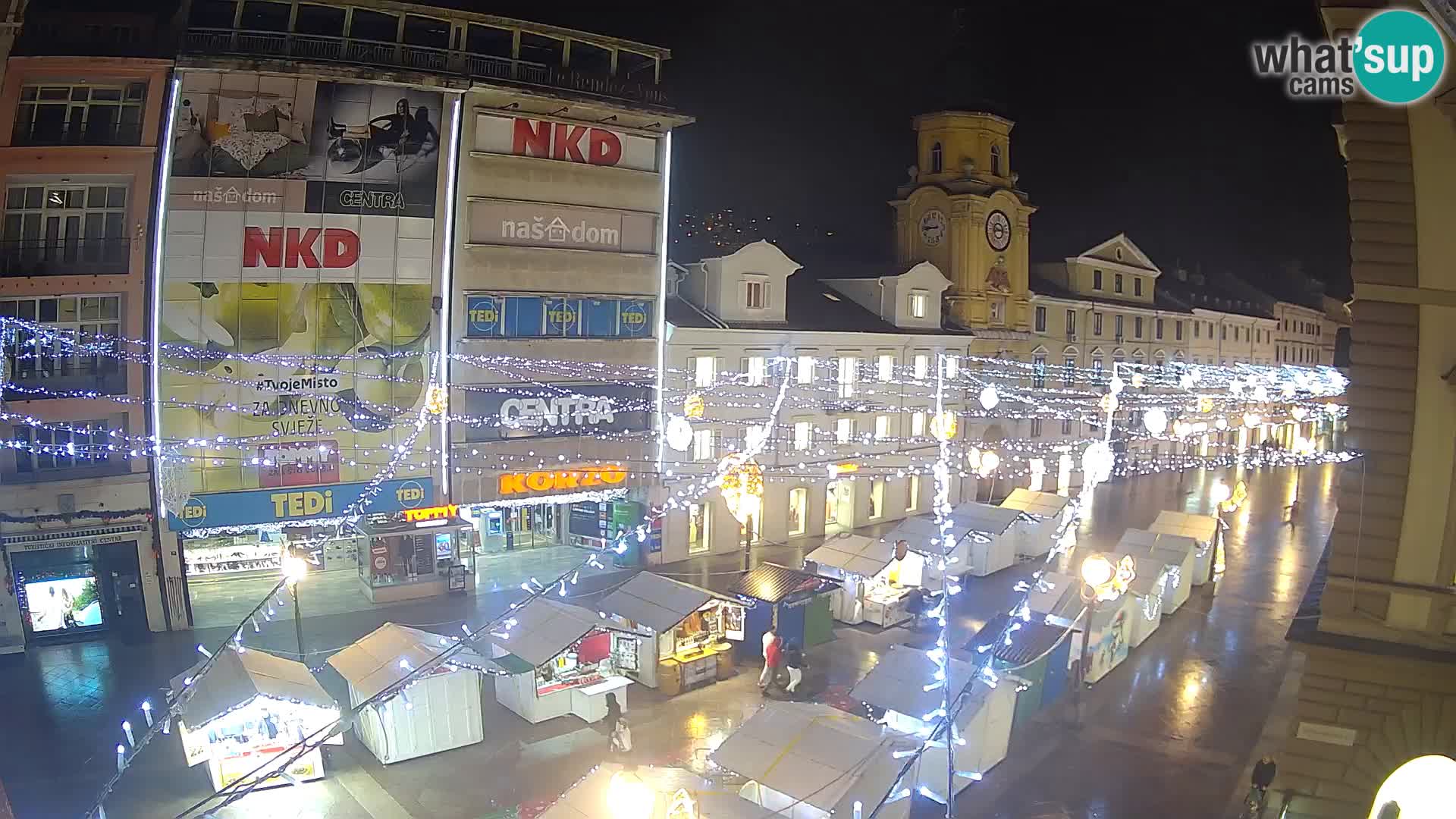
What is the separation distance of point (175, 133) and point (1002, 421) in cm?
2890

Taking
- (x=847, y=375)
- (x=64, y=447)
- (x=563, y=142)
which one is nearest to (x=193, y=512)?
(x=64, y=447)

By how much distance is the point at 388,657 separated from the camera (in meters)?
15.7

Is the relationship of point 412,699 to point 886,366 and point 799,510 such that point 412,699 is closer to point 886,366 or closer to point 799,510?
point 799,510

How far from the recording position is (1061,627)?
57.4ft

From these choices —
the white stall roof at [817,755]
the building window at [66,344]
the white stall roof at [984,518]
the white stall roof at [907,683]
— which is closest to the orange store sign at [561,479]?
the building window at [66,344]

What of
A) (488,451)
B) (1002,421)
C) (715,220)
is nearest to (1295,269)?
(1002,421)

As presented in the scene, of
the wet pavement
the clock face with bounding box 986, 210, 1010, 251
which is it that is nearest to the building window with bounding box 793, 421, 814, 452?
the wet pavement

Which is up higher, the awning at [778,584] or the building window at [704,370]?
the building window at [704,370]

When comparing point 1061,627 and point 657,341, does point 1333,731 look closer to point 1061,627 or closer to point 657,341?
point 1061,627

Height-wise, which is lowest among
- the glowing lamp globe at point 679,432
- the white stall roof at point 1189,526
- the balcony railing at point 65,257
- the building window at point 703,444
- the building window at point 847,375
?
the white stall roof at point 1189,526

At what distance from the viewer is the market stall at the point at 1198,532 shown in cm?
2439

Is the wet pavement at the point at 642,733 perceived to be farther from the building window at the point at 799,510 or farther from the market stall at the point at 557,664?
the building window at the point at 799,510

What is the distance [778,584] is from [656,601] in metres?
2.91

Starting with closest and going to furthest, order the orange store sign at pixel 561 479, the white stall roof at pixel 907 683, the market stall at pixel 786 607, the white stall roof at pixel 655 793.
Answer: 1. the white stall roof at pixel 655 793
2. the white stall roof at pixel 907 683
3. the market stall at pixel 786 607
4. the orange store sign at pixel 561 479
